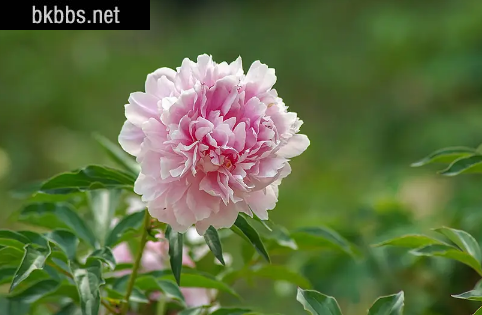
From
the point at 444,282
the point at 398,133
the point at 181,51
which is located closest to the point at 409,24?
the point at 398,133

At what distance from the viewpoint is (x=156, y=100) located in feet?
1.65

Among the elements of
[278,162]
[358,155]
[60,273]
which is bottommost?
[358,155]

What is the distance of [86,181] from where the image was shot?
1.82 feet

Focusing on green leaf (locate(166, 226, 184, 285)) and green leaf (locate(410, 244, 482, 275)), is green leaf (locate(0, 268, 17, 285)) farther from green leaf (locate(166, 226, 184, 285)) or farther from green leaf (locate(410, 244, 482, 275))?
green leaf (locate(410, 244, 482, 275))

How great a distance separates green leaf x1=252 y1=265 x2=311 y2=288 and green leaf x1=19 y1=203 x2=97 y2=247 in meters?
0.16

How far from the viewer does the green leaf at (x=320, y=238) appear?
2.14 feet

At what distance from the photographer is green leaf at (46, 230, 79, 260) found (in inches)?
23.9

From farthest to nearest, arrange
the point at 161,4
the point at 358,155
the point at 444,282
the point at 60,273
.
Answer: the point at 161,4
the point at 358,155
the point at 444,282
the point at 60,273

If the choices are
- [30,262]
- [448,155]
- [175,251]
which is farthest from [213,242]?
[448,155]

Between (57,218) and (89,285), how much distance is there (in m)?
0.15

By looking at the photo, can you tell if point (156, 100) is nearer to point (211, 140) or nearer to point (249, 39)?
point (211, 140)

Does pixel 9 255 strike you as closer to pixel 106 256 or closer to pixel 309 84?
pixel 106 256

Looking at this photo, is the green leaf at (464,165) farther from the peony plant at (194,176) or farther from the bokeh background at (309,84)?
the bokeh background at (309,84)

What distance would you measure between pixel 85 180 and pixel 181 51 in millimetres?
2330
